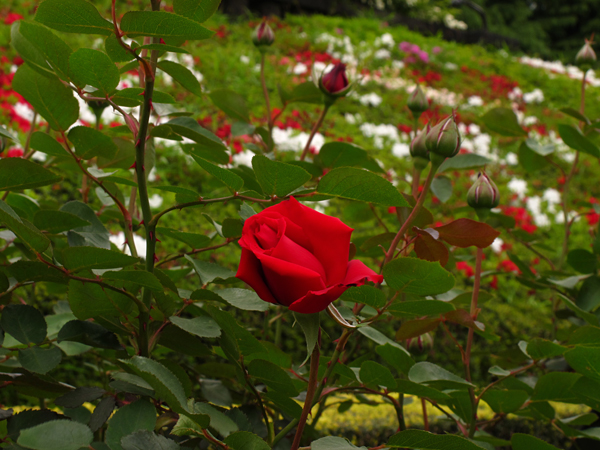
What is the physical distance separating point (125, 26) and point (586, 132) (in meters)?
0.72

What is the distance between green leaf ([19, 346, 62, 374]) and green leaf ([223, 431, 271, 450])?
7.5 inches

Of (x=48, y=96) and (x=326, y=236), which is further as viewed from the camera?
(x=48, y=96)

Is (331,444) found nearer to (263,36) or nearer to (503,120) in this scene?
(503,120)

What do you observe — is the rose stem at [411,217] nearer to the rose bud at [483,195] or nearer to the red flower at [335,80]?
the rose bud at [483,195]

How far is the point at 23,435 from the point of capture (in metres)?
0.32

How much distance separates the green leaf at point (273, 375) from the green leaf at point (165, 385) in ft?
0.23

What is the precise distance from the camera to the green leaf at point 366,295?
0.36 meters

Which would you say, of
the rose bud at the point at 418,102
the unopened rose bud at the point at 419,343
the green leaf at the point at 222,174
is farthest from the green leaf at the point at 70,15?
the unopened rose bud at the point at 419,343

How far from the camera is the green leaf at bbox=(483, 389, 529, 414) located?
519mm

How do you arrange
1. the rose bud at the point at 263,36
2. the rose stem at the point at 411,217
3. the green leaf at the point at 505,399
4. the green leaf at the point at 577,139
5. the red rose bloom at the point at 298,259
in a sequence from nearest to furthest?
the red rose bloom at the point at 298,259 < the rose stem at the point at 411,217 < the green leaf at the point at 505,399 < the green leaf at the point at 577,139 < the rose bud at the point at 263,36

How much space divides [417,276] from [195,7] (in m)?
0.25

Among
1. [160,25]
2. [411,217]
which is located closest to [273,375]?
[411,217]

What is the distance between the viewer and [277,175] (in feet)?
1.20

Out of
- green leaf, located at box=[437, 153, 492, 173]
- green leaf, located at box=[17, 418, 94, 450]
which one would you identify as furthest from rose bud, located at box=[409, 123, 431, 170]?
green leaf, located at box=[17, 418, 94, 450]
